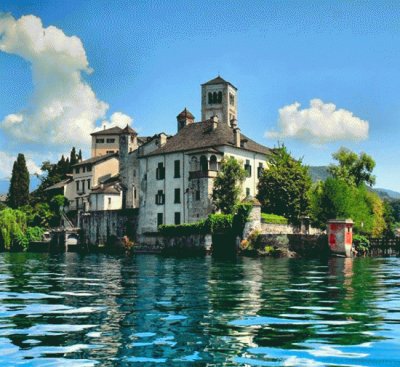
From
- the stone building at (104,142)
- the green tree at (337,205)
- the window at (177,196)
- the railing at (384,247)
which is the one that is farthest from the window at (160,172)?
the stone building at (104,142)

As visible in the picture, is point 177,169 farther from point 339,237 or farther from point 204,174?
point 339,237

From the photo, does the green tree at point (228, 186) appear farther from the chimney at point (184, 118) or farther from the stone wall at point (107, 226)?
the chimney at point (184, 118)

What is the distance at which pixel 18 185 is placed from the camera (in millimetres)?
90625

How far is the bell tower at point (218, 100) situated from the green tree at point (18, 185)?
103 ft

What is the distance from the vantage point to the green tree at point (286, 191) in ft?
197

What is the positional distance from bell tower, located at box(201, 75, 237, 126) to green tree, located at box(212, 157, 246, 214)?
1595 inches

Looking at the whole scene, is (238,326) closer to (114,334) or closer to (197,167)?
(114,334)

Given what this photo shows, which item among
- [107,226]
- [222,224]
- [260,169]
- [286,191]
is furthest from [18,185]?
[286,191]

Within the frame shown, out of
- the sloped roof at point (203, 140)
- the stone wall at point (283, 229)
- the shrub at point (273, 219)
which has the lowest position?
the stone wall at point (283, 229)

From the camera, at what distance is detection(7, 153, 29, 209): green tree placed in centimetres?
8988

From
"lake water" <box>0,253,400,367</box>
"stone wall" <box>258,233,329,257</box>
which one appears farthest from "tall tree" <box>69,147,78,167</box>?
"lake water" <box>0,253,400,367</box>

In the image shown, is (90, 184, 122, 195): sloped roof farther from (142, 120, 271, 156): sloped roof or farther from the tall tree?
the tall tree

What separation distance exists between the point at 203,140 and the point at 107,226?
56.0 feet

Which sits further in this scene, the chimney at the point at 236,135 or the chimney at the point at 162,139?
the chimney at the point at 162,139
